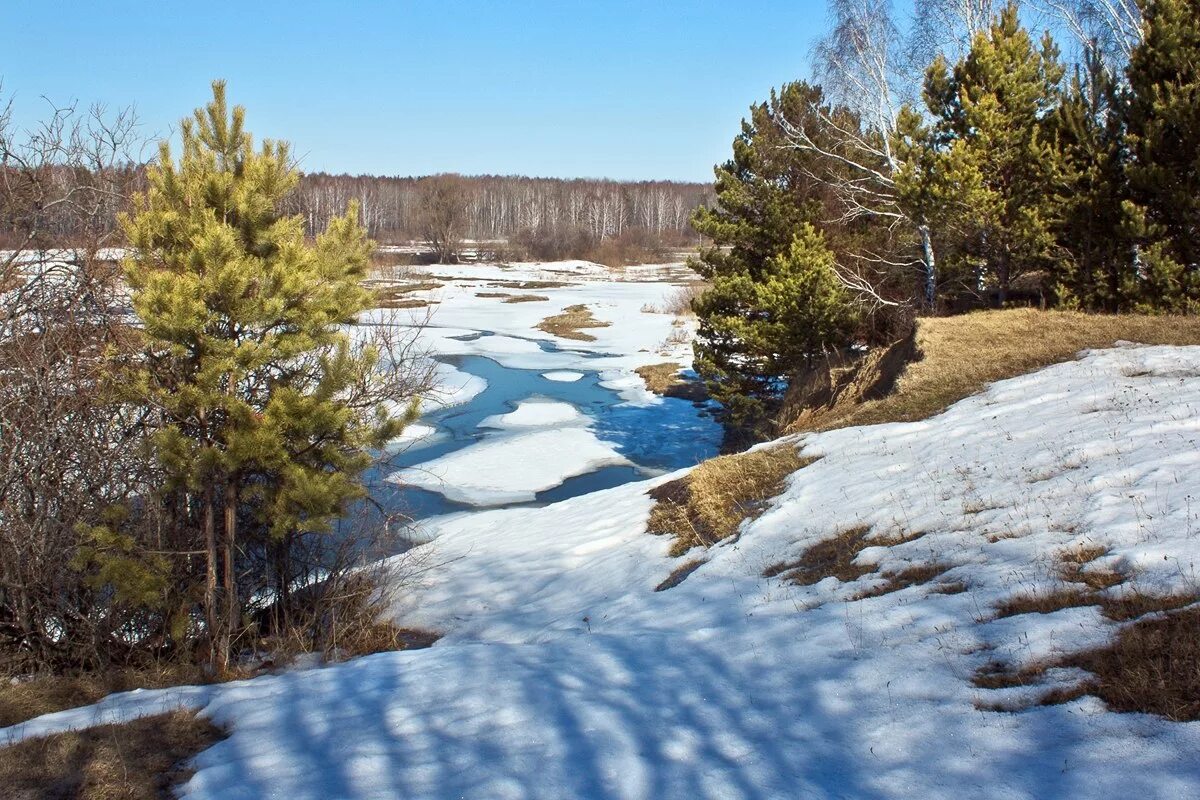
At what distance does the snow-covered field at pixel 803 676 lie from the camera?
11.1ft

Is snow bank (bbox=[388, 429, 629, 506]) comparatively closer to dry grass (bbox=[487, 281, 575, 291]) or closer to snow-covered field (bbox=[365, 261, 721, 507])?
snow-covered field (bbox=[365, 261, 721, 507])

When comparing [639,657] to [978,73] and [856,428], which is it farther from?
[978,73]

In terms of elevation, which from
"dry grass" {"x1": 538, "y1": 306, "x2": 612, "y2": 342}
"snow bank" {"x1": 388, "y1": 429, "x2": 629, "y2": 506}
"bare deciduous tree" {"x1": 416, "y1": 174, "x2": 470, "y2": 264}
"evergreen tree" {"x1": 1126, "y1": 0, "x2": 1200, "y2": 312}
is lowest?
"snow bank" {"x1": 388, "y1": 429, "x2": 629, "y2": 506}

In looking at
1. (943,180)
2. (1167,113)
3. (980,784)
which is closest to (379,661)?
(980,784)

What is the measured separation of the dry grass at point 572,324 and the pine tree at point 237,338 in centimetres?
2672

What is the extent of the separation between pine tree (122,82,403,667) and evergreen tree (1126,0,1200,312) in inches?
443

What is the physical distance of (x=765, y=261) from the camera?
17.1m

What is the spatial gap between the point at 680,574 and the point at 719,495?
1.87 meters

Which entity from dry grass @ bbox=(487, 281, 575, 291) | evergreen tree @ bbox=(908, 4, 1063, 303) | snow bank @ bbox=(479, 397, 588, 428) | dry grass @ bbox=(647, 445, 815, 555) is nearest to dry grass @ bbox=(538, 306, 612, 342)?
snow bank @ bbox=(479, 397, 588, 428)

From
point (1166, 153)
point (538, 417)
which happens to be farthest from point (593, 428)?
point (1166, 153)

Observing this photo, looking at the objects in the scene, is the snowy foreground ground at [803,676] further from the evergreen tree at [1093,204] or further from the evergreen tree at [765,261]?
the evergreen tree at [765,261]

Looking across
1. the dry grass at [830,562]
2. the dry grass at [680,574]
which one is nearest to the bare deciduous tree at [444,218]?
the dry grass at [680,574]

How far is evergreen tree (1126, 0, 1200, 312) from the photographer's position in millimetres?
11461

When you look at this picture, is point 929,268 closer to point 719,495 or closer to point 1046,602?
point 719,495
